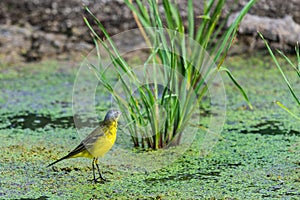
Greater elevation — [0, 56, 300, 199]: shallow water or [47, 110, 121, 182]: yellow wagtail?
[47, 110, 121, 182]: yellow wagtail

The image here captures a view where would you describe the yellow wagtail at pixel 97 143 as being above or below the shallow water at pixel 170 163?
above

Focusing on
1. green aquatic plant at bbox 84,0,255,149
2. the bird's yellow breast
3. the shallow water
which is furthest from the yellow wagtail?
green aquatic plant at bbox 84,0,255,149

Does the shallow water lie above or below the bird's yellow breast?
below

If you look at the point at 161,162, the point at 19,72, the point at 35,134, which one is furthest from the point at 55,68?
the point at 161,162

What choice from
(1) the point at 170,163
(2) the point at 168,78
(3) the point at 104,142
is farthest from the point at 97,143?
(2) the point at 168,78

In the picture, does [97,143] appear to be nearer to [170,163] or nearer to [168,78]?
[170,163]

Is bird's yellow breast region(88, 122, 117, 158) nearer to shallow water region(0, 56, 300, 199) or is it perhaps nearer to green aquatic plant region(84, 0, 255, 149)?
shallow water region(0, 56, 300, 199)

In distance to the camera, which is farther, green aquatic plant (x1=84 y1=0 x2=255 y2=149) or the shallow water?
green aquatic plant (x1=84 y1=0 x2=255 y2=149)

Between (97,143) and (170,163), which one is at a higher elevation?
(97,143)

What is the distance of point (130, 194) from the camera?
2520mm

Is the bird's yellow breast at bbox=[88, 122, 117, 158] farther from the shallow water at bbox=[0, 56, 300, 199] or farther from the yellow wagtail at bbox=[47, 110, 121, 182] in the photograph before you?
the shallow water at bbox=[0, 56, 300, 199]

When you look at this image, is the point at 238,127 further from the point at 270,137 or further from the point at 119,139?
the point at 119,139

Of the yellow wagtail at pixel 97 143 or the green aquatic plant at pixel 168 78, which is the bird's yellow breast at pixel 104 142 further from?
the green aquatic plant at pixel 168 78

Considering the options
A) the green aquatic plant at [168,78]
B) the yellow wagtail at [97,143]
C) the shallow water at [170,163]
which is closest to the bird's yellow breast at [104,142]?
the yellow wagtail at [97,143]
